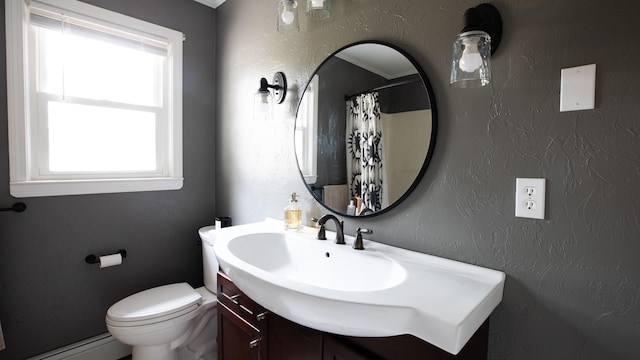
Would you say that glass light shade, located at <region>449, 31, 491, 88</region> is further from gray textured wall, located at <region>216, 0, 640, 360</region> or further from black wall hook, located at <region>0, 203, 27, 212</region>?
black wall hook, located at <region>0, 203, 27, 212</region>

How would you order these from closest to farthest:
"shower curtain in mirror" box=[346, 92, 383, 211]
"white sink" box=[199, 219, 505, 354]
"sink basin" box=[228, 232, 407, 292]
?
"white sink" box=[199, 219, 505, 354] → "sink basin" box=[228, 232, 407, 292] → "shower curtain in mirror" box=[346, 92, 383, 211]

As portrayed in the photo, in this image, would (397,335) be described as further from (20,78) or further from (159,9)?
(159,9)

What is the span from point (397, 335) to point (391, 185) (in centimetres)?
59

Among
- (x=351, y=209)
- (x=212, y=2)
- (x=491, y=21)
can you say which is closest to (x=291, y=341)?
(x=351, y=209)

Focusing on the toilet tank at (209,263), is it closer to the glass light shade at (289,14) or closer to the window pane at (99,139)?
the window pane at (99,139)

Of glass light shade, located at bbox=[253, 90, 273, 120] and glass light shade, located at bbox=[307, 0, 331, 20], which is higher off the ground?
glass light shade, located at bbox=[307, 0, 331, 20]

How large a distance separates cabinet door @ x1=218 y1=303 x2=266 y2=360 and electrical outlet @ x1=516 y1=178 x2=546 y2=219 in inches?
Result: 39.3

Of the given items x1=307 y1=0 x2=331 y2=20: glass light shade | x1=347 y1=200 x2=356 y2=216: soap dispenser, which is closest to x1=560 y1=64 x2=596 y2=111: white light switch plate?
x1=347 y1=200 x2=356 y2=216: soap dispenser

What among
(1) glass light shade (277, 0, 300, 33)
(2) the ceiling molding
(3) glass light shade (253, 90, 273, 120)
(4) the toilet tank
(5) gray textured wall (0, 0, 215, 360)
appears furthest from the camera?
(2) the ceiling molding

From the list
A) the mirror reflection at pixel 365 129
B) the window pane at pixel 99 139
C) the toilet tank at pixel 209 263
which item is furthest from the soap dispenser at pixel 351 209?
the window pane at pixel 99 139

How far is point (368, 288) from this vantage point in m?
1.10

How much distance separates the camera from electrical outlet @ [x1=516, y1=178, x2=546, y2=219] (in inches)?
33.5

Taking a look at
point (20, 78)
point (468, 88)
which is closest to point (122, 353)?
point (20, 78)

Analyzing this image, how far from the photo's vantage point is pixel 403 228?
1176mm
